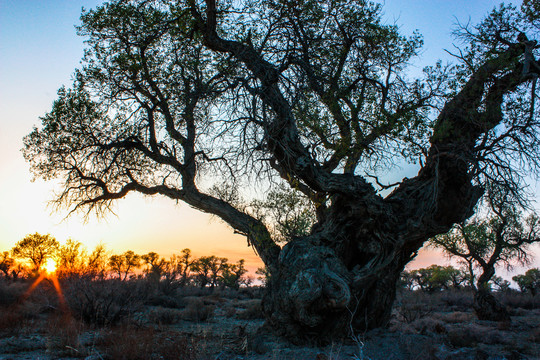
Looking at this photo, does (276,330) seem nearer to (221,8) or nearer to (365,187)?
(365,187)

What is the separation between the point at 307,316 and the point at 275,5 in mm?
7591

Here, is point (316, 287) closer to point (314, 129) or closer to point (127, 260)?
point (314, 129)

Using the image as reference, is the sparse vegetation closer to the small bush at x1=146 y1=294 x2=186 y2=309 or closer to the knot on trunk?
the small bush at x1=146 y1=294 x2=186 y2=309

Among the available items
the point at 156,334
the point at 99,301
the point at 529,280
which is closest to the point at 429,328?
the point at 156,334

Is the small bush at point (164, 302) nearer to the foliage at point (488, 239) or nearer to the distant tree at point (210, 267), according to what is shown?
the foliage at point (488, 239)

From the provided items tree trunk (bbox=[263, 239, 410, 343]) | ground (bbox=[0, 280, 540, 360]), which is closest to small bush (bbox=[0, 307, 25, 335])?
ground (bbox=[0, 280, 540, 360])

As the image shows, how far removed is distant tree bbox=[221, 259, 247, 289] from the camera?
40719mm

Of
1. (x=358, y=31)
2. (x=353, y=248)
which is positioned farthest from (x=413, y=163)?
(x=358, y=31)

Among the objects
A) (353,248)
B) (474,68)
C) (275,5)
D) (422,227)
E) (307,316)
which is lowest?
(307,316)

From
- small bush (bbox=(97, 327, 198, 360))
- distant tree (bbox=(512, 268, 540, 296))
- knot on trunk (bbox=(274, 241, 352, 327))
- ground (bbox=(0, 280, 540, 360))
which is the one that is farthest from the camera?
distant tree (bbox=(512, 268, 540, 296))

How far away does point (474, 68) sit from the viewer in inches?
336

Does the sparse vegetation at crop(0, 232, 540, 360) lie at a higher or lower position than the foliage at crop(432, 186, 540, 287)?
lower

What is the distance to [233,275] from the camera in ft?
139

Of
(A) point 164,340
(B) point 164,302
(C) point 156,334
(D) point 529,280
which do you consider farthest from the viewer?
(D) point 529,280
